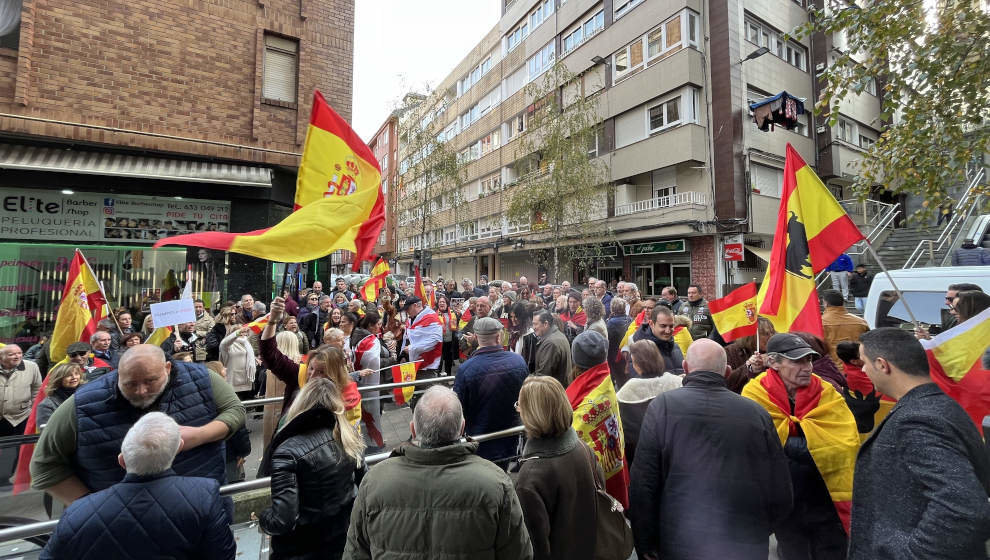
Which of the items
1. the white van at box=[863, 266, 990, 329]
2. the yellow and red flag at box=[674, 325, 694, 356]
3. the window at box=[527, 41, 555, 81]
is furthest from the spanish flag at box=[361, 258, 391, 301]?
the window at box=[527, 41, 555, 81]

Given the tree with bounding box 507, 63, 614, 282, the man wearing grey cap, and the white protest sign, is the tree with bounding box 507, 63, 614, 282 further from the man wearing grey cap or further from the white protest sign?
the white protest sign

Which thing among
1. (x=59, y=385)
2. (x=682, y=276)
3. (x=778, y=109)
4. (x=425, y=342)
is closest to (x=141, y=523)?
(x=59, y=385)

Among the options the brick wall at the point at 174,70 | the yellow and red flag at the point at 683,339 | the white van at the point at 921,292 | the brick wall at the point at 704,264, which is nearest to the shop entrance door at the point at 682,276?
the brick wall at the point at 704,264

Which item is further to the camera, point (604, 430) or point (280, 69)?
point (280, 69)

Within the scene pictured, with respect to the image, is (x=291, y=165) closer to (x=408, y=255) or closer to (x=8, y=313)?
(x=8, y=313)

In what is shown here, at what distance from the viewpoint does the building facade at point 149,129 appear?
8.20m

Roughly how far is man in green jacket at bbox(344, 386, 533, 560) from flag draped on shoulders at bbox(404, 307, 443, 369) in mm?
4433

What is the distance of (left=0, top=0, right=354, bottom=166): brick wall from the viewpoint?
816 cm

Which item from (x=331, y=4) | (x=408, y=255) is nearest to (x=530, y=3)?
(x=331, y=4)

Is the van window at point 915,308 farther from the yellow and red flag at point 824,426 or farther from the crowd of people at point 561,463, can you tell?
the yellow and red flag at point 824,426

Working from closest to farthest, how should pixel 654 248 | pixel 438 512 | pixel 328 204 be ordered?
pixel 438 512, pixel 328 204, pixel 654 248

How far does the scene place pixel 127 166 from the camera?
28.4 ft

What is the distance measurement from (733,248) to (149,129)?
61.2 ft

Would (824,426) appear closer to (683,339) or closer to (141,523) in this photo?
(683,339)
